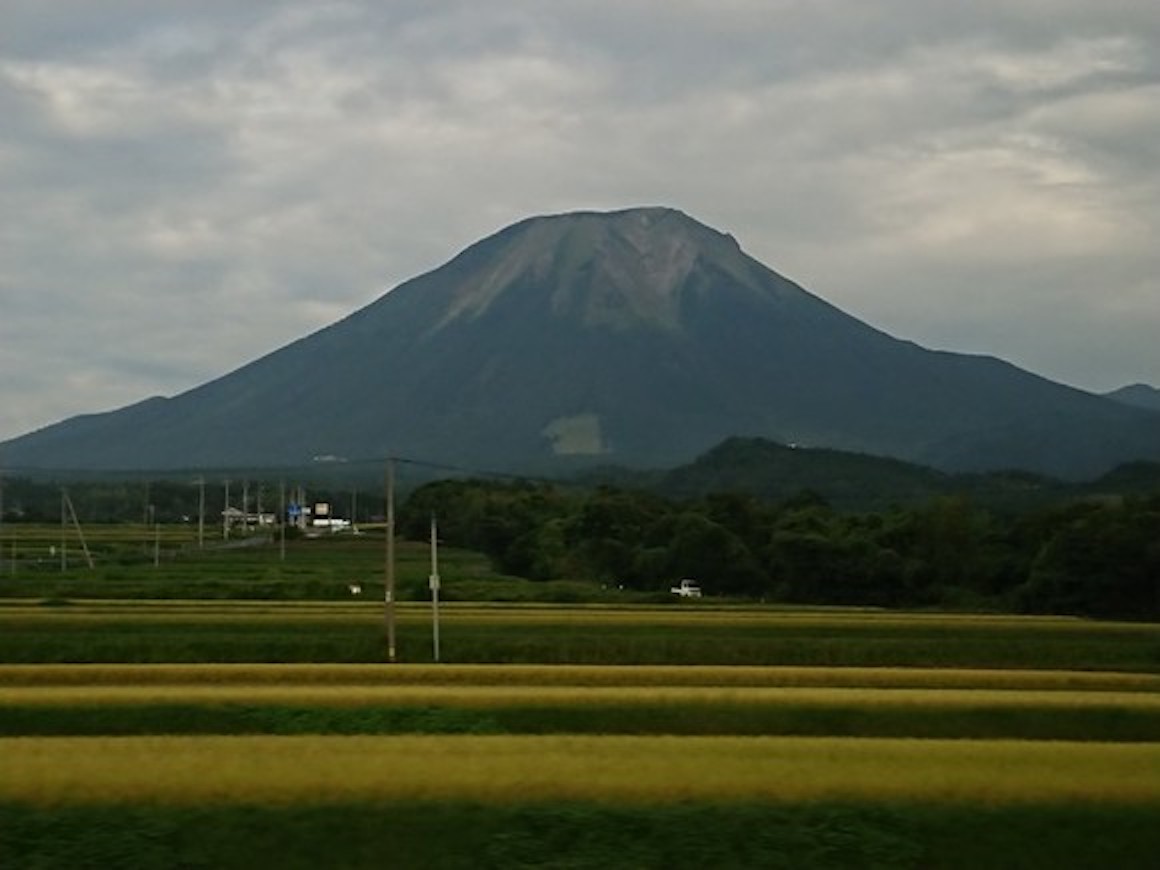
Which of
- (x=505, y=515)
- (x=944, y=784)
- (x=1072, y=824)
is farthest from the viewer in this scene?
(x=505, y=515)

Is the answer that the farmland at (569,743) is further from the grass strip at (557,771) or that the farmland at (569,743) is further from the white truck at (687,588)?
the white truck at (687,588)

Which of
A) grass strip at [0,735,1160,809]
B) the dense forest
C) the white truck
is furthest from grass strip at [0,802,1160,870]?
the white truck

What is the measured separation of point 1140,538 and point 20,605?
126 feet

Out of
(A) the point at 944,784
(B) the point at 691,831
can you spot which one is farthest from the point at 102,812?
(A) the point at 944,784

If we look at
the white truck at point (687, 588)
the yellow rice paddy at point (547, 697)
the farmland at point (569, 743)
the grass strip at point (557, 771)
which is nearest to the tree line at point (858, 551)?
the white truck at point (687, 588)

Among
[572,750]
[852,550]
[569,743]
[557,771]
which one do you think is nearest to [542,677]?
[569,743]

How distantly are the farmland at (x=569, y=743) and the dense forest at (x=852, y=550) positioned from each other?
60.8ft

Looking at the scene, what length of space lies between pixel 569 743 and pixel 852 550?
172 feet

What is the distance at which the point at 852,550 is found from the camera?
73062mm

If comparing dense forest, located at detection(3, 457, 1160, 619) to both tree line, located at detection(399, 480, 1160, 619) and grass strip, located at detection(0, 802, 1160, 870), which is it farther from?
grass strip, located at detection(0, 802, 1160, 870)

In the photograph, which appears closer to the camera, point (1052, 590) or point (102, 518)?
point (1052, 590)

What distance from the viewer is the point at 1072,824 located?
17.5 m

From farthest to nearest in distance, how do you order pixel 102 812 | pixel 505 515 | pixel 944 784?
pixel 505 515 < pixel 944 784 < pixel 102 812

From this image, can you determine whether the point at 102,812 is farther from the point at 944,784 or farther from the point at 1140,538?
the point at 1140,538
